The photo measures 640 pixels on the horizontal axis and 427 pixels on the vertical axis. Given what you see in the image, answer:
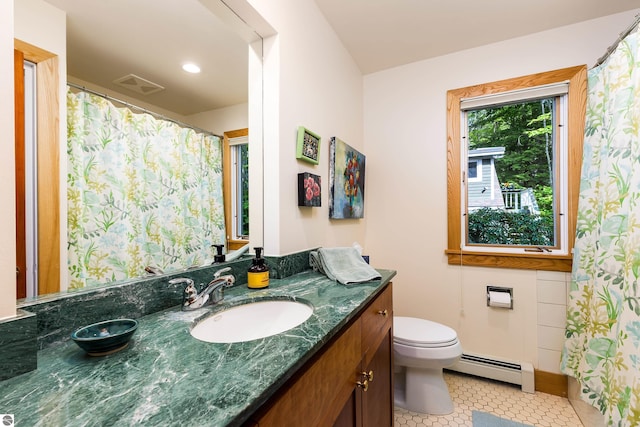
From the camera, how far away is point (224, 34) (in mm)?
1173

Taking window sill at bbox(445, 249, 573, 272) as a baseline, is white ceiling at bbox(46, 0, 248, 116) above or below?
above

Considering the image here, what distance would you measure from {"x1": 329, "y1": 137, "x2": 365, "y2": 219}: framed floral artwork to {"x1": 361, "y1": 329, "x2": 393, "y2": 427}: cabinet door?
0.82 m

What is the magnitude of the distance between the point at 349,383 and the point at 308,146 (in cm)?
111

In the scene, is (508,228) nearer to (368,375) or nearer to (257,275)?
(368,375)

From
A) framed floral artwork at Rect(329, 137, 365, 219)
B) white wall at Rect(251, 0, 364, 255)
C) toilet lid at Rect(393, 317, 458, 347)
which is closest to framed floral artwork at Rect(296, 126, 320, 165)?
white wall at Rect(251, 0, 364, 255)

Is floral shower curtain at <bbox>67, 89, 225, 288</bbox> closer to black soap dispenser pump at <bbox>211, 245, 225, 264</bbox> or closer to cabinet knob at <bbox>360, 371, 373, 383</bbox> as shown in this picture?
black soap dispenser pump at <bbox>211, 245, 225, 264</bbox>

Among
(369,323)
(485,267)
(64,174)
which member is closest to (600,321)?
(485,267)

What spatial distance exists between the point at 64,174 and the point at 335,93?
5.18 ft

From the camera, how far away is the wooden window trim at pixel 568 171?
1755 millimetres

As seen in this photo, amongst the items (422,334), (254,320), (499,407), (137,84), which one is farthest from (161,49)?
(499,407)

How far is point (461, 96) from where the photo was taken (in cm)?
205

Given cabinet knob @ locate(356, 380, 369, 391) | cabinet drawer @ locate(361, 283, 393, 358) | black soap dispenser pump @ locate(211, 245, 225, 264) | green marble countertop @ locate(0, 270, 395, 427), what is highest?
black soap dispenser pump @ locate(211, 245, 225, 264)

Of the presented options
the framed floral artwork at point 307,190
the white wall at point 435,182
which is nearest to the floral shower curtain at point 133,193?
the framed floral artwork at point 307,190

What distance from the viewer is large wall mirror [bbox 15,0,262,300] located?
783 millimetres
